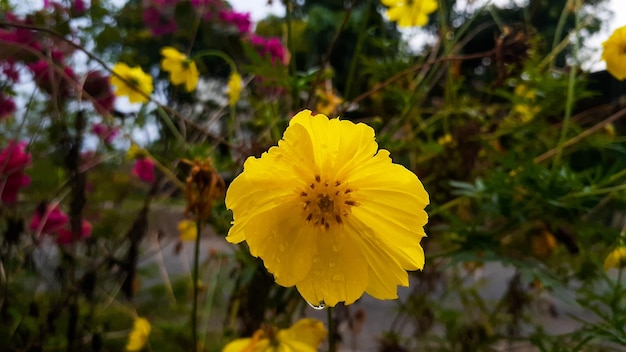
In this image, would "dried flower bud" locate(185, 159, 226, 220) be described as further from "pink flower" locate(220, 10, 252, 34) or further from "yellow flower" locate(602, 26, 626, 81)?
"pink flower" locate(220, 10, 252, 34)

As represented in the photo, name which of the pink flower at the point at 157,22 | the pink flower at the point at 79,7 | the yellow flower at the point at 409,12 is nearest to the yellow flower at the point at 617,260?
the yellow flower at the point at 409,12

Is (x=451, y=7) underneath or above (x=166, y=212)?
above

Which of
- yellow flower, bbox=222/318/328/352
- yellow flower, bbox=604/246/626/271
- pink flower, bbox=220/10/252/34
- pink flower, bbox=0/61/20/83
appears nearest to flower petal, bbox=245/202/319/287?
yellow flower, bbox=222/318/328/352

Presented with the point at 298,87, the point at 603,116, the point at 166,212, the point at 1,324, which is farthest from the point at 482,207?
the point at 166,212

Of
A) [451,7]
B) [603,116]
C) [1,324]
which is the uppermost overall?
[451,7]

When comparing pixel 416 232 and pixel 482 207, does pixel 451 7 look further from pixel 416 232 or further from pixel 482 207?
pixel 416 232
